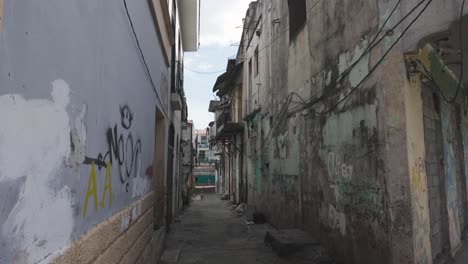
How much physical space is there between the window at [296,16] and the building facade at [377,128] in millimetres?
30

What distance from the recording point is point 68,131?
1880 millimetres

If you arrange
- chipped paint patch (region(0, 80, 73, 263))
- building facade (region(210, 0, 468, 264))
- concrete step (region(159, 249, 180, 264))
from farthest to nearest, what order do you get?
1. concrete step (region(159, 249, 180, 264))
2. building facade (region(210, 0, 468, 264))
3. chipped paint patch (region(0, 80, 73, 263))

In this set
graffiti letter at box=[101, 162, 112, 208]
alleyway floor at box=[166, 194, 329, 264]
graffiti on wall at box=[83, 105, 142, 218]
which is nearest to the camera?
graffiti on wall at box=[83, 105, 142, 218]

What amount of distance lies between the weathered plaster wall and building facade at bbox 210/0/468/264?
134 inches

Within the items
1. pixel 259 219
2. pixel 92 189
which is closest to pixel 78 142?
pixel 92 189

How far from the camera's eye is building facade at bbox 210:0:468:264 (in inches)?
174

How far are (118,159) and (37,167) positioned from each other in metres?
1.62

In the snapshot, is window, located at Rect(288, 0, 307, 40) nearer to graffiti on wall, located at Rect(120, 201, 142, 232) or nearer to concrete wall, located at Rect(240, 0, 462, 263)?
concrete wall, located at Rect(240, 0, 462, 263)

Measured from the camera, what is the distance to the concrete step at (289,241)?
6.67m

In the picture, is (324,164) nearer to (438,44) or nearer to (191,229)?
(438,44)

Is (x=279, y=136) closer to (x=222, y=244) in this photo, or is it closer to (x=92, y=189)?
(x=222, y=244)

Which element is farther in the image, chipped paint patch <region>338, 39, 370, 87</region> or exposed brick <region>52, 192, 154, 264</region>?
chipped paint patch <region>338, 39, 370, 87</region>

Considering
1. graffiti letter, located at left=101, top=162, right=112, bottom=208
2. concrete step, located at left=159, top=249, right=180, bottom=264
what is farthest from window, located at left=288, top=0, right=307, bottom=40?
graffiti letter, located at left=101, top=162, right=112, bottom=208

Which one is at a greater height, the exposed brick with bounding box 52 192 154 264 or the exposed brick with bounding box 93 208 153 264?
the exposed brick with bounding box 52 192 154 264
